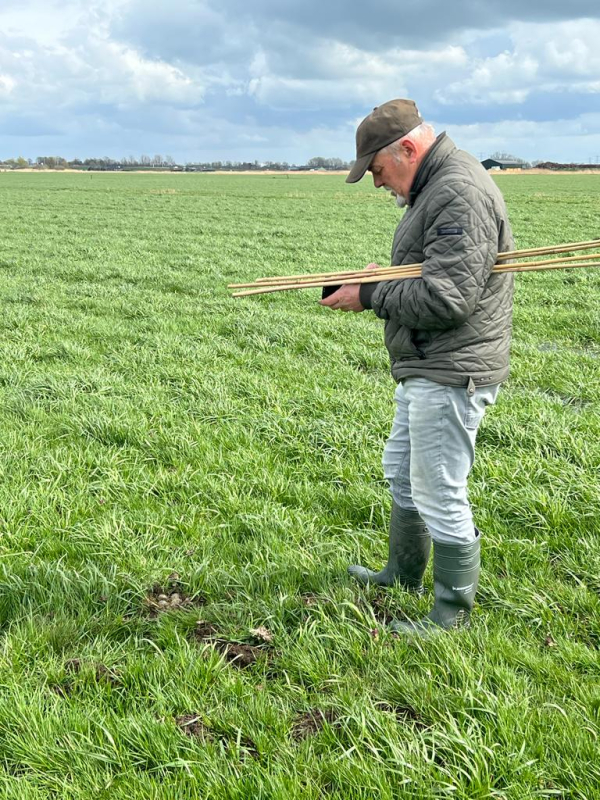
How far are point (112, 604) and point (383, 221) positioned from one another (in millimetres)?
23983

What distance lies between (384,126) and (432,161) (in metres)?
0.26

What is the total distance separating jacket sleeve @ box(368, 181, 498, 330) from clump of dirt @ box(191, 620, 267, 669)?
5.94 feet

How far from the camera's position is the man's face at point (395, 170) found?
281 centimetres

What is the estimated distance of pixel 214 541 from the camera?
13.0ft

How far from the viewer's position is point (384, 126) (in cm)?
272

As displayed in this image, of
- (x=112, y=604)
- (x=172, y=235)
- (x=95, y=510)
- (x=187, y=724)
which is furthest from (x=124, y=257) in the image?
(x=187, y=724)

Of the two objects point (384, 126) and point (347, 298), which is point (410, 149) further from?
point (347, 298)

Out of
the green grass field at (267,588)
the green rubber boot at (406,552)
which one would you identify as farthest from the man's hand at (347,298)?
the green grass field at (267,588)

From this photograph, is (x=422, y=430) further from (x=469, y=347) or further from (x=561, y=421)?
(x=561, y=421)

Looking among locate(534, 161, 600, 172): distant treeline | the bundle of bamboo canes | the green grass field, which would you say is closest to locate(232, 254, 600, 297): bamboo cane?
the bundle of bamboo canes

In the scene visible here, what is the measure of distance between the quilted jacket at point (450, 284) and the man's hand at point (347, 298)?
37 mm

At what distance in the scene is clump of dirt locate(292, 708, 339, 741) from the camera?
2592 mm

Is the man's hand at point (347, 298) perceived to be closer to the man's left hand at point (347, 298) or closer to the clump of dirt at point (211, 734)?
the man's left hand at point (347, 298)

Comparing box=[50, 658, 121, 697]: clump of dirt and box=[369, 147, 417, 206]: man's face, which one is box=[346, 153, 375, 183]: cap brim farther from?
box=[50, 658, 121, 697]: clump of dirt
